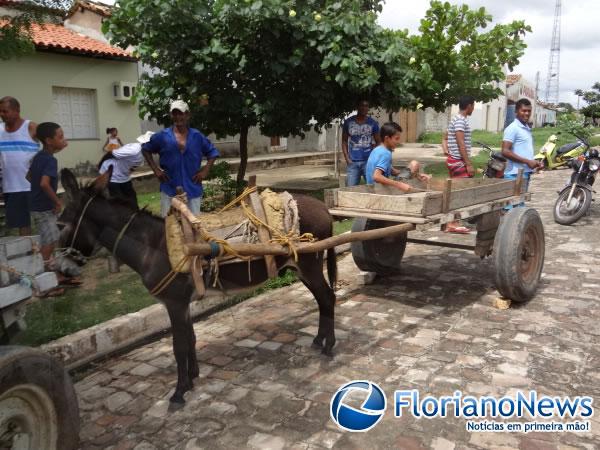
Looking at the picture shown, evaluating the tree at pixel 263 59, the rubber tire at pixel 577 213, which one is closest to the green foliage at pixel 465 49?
the tree at pixel 263 59

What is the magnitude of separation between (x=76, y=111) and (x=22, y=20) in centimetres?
947

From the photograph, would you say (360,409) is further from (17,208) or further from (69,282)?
(17,208)

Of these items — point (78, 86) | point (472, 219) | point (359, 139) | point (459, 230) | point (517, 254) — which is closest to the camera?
point (517, 254)

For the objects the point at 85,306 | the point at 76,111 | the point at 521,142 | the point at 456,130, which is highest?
the point at 76,111

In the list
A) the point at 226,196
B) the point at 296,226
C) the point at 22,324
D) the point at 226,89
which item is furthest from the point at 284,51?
the point at 22,324

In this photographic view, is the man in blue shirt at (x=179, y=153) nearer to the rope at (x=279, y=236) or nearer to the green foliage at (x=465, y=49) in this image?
the rope at (x=279, y=236)

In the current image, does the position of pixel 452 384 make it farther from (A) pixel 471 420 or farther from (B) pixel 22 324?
(B) pixel 22 324

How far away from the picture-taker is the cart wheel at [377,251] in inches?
Result: 211

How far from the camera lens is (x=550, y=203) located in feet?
35.1

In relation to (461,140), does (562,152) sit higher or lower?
lower

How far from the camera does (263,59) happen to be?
8.30 metres

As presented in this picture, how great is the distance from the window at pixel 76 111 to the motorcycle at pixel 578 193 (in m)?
11.2

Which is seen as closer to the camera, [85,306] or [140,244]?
[140,244]

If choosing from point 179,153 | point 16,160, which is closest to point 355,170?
point 179,153
